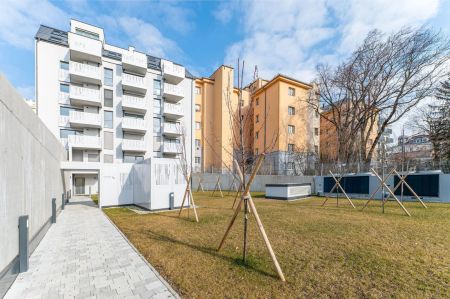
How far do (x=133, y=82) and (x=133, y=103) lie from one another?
2.81m

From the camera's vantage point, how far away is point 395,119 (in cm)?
2373

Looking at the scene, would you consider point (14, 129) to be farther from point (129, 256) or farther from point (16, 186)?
point (129, 256)

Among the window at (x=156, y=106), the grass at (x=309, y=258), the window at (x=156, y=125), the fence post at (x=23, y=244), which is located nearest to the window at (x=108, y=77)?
the window at (x=156, y=106)

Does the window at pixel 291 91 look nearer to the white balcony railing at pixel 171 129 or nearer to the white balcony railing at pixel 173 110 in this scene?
the white balcony railing at pixel 173 110

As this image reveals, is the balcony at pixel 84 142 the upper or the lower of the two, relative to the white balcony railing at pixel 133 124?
lower

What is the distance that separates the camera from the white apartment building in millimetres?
21797

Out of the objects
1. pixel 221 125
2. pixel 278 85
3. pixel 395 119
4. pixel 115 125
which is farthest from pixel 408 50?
pixel 115 125

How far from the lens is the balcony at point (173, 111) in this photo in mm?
28548

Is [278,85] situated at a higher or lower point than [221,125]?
higher

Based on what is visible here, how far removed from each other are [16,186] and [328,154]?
117 ft

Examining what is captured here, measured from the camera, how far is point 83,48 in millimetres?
22641

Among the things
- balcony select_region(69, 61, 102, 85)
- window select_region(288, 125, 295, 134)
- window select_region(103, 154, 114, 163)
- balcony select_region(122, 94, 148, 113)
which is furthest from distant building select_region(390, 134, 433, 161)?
balcony select_region(69, 61, 102, 85)

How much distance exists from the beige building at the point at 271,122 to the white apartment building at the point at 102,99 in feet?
17.4

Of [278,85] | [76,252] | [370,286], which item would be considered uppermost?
[278,85]
